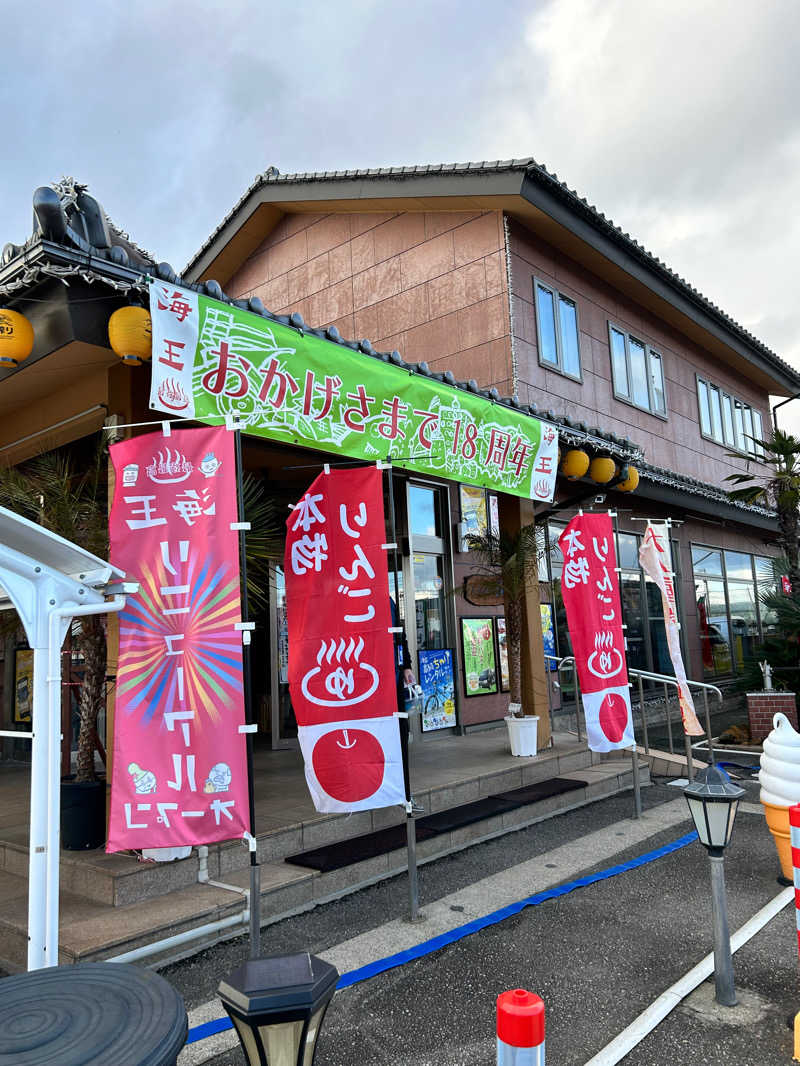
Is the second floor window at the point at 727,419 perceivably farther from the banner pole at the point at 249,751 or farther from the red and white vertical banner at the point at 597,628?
the banner pole at the point at 249,751

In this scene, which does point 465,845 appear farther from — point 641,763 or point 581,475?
point 581,475

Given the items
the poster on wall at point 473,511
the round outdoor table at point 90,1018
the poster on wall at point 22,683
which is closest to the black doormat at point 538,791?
the poster on wall at point 473,511

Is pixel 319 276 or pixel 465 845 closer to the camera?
pixel 465 845

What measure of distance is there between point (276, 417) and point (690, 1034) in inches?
169

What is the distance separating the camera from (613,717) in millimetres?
6258

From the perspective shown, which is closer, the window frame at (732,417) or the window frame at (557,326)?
the window frame at (557,326)

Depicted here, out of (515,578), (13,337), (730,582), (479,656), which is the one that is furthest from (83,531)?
(730,582)

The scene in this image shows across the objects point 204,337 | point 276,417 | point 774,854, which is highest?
point 204,337

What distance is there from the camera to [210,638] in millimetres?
3654

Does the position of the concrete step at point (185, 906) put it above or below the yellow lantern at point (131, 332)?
below

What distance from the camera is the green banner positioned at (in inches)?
188

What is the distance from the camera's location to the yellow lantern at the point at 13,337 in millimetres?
4797

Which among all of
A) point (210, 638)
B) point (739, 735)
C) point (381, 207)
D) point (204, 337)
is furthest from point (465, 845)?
point (381, 207)

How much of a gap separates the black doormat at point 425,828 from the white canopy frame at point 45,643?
7.32 feet
